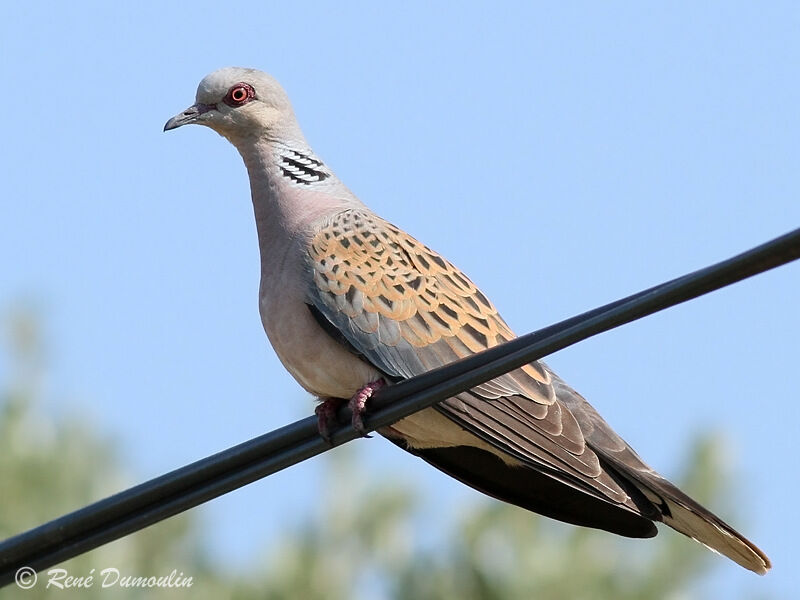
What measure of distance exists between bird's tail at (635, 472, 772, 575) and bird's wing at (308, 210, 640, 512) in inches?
4.2

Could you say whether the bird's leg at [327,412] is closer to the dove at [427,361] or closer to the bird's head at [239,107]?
the dove at [427,361]

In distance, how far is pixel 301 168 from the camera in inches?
220

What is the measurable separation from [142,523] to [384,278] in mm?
1793

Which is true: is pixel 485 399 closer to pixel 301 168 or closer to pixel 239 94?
pixel 301 168

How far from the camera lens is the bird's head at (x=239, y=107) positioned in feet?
18.8

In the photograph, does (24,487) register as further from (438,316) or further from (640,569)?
(438,316)

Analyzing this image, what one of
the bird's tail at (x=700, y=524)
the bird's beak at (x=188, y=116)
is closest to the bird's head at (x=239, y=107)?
the bird's beak at (x=188, y=116)

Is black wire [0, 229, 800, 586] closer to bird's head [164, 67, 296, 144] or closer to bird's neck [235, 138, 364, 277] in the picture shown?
bird's neck [235, 138, 364, 277]

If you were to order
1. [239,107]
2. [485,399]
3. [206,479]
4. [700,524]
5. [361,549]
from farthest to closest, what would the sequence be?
1. [361,549]
2. [239,107]
3. [485,399]
4. [700,524]
5. [206,479]

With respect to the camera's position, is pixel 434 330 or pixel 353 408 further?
pixel 434 330

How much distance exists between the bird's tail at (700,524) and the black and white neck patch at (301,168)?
67.6 inches

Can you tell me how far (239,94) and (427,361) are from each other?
4.92 feet

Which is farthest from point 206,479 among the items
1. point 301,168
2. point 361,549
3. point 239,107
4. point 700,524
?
point 361,549

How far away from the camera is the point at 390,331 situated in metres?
5.02
